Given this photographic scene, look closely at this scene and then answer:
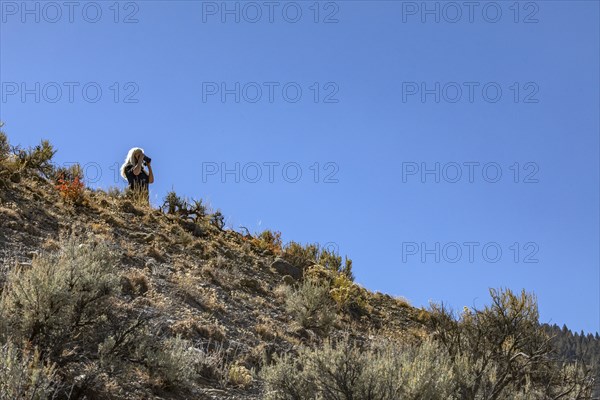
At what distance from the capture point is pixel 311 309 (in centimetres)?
1163

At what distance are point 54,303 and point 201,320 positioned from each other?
10.7 feet

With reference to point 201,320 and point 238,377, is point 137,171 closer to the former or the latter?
point 201,320

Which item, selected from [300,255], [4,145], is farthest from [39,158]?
[300,255]

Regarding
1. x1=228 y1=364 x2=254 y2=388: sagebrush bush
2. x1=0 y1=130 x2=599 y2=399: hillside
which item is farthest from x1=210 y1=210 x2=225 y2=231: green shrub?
x1=228 y1=364 x2=254 y2=388: sagebrush bush

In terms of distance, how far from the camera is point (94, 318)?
→ 690cm

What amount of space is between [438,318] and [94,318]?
23.9 feet

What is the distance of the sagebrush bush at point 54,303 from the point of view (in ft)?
20.4

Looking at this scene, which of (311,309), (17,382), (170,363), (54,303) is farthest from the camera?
(311,309)

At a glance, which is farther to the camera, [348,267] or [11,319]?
[348,267]

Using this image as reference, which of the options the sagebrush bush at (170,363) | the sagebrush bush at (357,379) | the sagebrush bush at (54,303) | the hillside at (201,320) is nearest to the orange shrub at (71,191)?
the hillside at (201,320)

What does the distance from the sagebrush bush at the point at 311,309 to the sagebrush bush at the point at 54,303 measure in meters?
4.96

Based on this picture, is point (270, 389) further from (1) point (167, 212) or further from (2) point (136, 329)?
(1) point (167, 212)

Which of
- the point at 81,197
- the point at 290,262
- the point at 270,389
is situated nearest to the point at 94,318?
the point at 270,389

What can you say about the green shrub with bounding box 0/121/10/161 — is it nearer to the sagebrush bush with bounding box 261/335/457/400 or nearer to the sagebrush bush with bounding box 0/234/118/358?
the sagebrush bush with bounding box 0/234/118/358
